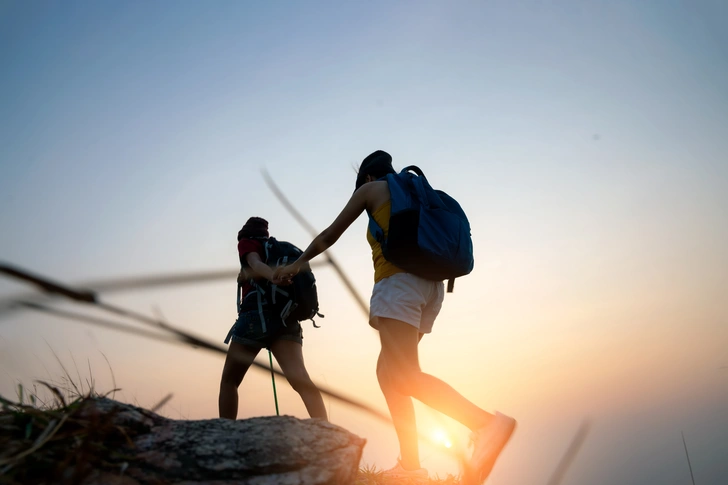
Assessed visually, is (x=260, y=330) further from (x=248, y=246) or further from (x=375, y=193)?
(x=375, y=193)

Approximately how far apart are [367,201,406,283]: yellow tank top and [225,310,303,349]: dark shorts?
1.19 metres

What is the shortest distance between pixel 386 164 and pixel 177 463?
2.44 metres

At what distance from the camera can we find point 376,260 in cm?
367

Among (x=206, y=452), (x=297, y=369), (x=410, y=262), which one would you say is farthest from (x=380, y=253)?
(x=206, y=452)

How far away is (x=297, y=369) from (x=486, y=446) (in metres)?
1.89

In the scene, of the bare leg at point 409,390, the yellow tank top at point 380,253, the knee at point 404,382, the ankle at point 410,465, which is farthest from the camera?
the ankle at point 410,465

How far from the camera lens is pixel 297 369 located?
447 centimetres

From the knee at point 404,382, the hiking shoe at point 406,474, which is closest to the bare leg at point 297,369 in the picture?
the hiking shoe at point 406,474

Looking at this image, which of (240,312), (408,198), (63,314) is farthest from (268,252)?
(63,314)

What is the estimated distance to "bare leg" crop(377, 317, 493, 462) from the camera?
3135 millimetres

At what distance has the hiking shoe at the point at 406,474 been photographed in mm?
3789

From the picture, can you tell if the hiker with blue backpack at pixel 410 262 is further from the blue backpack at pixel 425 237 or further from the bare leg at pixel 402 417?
the bare leg at pixel 402 417

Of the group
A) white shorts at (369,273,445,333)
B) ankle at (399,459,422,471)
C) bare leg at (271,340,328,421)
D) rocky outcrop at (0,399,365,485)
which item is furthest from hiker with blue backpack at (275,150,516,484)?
bare leg at (271,340,328,421)

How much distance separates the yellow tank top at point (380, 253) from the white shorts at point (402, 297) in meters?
0.04
